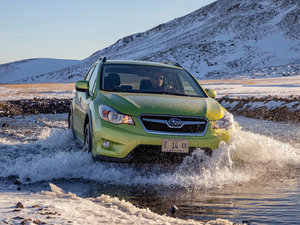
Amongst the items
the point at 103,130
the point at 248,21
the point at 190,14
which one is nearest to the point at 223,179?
the point at 103,130

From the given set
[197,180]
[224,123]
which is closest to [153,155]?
[197,180]

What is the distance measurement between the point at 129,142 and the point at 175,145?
58 centimetres

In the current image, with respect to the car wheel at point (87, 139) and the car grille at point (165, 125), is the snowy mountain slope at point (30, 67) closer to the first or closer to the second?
the car wheel at point (87, 139)

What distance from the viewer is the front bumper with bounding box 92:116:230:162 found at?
580cm

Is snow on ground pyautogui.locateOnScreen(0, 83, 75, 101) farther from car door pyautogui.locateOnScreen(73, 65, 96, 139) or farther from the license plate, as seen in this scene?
the license plate

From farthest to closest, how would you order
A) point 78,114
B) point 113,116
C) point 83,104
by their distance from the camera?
point 78,114
point 83,104
point 113,116

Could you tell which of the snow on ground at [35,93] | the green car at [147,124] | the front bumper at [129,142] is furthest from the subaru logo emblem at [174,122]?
the snow on ground at [35,93]

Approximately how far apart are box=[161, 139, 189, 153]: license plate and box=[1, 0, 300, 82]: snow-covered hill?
71.4 m

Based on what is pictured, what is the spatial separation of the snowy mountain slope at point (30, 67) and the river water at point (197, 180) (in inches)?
5984

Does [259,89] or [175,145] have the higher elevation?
[175,145]

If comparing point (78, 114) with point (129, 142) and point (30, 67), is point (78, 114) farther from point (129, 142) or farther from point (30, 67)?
point (30, 67)

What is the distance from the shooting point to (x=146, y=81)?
7.45 m

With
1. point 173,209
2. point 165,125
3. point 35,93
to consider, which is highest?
point 165,125

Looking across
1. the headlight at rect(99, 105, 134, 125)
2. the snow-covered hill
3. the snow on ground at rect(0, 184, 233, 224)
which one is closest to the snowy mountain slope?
the snow-covered hill
